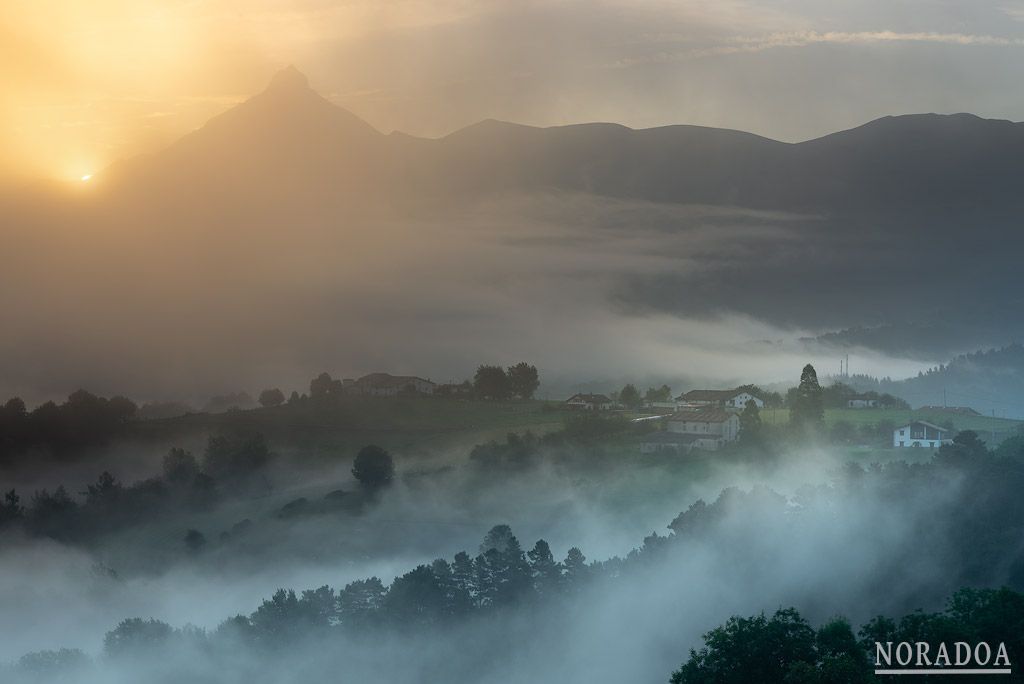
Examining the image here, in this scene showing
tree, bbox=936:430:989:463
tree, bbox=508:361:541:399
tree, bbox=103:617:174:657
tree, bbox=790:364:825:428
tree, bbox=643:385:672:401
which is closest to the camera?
tree, bbox=103:617:174:657

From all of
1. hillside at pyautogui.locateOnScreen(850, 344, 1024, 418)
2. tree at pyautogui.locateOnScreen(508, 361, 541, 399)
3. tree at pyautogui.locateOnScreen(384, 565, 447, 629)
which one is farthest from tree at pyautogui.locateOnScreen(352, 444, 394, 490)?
hillside at pyautogui.locateOnScreen(850, 344, 1024, 418)

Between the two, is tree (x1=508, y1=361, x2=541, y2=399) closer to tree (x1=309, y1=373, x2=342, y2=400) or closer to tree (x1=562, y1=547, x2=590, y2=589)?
tree (x1=309, y1=373, x2=342, y2=400)

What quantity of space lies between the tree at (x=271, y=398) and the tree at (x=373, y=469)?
3640 centimetres

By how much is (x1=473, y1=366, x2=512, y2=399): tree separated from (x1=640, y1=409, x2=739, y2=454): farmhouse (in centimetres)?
3375

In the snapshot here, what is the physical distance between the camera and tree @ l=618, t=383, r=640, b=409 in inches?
6009

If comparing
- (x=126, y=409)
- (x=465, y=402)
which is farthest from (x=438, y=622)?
(x=126, y=409)

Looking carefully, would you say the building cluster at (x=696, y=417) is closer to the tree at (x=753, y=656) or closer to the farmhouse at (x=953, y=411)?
the farmhouse at (x=953, y=411)

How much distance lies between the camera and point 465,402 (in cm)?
15700

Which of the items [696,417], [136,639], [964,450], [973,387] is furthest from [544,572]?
[973,387]

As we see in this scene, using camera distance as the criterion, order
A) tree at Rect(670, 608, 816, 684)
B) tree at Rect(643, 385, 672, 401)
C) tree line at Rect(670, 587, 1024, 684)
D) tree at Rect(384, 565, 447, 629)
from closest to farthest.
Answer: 1. tree line at Rect(670, 587, 1024, 684)
2. tree at Rect(670, 608, 816, 684)
3. tree at Rect(384, 565, 447, 629)
4. tree at Rect(643, 385, 672, 401)

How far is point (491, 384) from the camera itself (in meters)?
163

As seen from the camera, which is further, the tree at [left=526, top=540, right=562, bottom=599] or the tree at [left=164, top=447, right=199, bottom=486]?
Answer: the tree at [left=164, top=447, right=199, bottom=486]

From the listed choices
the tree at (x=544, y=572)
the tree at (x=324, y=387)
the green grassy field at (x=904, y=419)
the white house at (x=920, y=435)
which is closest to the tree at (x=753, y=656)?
the tree at (x=544, y=572)

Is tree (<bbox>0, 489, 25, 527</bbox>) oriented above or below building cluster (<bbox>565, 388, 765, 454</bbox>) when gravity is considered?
below
